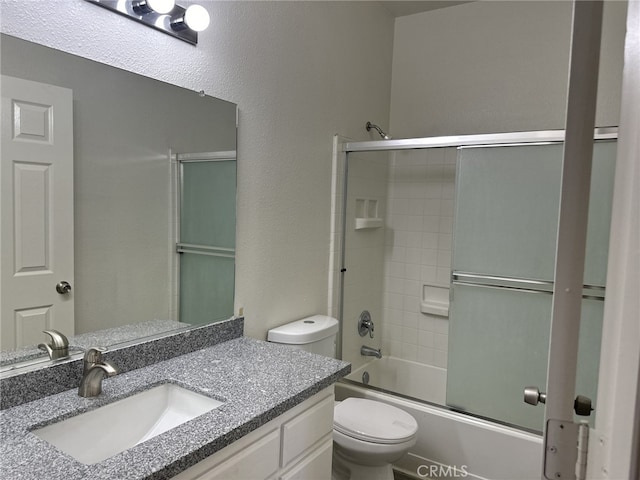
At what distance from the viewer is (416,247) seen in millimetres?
3141

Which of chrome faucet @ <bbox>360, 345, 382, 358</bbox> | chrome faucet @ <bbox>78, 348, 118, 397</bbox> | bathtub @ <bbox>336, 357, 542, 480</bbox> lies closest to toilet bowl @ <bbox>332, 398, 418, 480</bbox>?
bathtub @ <bbox>336, 357, 542, 480</bbox>

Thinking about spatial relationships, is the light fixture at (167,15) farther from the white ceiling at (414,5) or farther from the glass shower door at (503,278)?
the white ceiling at (414,5)

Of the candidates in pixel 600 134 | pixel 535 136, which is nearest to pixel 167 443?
pixel 600 134

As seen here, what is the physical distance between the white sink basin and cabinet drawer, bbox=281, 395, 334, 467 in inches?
9.8

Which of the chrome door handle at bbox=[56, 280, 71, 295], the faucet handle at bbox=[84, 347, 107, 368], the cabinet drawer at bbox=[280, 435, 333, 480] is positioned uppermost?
the chrome door handle at bbox=[56, 280, 71, 295]

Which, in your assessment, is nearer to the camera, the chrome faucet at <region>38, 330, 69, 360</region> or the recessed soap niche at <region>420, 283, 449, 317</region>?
the chrome faucet at <region>38, 330, 69, 360</region>

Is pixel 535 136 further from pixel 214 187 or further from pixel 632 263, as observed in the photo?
pixel 632 263

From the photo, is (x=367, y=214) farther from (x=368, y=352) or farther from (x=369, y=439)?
(x=369, y=439)

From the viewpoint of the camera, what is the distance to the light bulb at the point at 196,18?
58.7 inches

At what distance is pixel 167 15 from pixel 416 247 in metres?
2.22

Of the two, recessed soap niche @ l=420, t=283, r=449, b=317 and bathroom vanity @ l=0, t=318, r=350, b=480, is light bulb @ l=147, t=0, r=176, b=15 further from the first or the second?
recessed soap niche @ l=420, t=283, r=449, b=317

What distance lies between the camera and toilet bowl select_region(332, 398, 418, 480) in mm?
1838

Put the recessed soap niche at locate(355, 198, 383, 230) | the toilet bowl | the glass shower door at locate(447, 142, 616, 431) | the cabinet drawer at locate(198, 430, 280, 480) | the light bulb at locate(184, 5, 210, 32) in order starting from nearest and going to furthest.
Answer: the cabinet drawer at locate(198, 430, 280, 480) < the light bulb at locate(184, 5, 210, 32) < the toilet bowl < the glass shower door at locate(447, 142, 616, 431) < the recessed soap niche at locate(355, 198, 383, 230)

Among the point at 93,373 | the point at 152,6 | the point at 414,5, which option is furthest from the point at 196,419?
the point at 414,5
